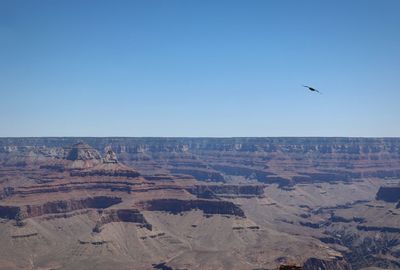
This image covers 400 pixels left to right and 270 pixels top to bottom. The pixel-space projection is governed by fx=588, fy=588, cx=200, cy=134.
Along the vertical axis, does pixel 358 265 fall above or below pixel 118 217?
below

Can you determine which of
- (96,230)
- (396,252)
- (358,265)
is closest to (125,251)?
(96,230)

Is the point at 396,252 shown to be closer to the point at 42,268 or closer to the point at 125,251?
the point at 125,251

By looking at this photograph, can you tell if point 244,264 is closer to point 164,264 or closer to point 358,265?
point 164,264

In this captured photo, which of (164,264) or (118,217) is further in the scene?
(118,217)

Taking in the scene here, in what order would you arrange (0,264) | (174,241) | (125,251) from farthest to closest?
(174,241), (125,251), (0,264)

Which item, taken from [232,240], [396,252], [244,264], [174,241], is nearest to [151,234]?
[174,241]

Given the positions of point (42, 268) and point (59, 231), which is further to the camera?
point (59, 231)

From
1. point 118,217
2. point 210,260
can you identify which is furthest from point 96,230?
point 210,260

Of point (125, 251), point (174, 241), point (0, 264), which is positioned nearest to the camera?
point (0, 264)
